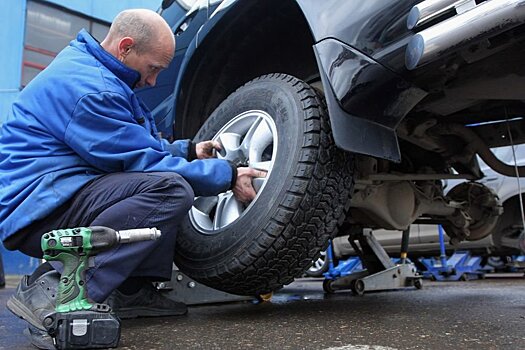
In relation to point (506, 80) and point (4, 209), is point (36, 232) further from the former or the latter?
point (506, 80)

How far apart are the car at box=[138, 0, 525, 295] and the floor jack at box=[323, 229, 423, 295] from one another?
2.07 ft

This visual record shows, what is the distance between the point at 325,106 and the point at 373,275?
1509mm

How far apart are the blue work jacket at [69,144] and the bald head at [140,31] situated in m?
0.14

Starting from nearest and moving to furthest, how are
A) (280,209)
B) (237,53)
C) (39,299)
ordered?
1. (39,299)
2. (280,209)
3. (237,53)

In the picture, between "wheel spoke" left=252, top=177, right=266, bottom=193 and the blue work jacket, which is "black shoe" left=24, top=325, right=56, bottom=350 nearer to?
the blue work jacket

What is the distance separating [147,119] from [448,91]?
39.6 inches

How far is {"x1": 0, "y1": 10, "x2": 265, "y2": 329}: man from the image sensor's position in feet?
4.54

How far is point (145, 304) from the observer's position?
6.16ft

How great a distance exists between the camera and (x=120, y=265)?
1.36 m

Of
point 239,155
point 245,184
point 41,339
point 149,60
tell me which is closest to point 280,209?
point 245,184

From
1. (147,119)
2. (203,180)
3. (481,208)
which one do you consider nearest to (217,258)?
(203,180)

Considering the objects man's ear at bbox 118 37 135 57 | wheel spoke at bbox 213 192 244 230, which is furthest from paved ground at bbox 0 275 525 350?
man's ear at bbox 118 37 135 57

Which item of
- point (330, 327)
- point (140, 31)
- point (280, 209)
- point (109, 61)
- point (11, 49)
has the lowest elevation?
point (330, 327)

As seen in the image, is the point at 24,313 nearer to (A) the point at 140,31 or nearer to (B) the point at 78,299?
(B) the point at 78,299
